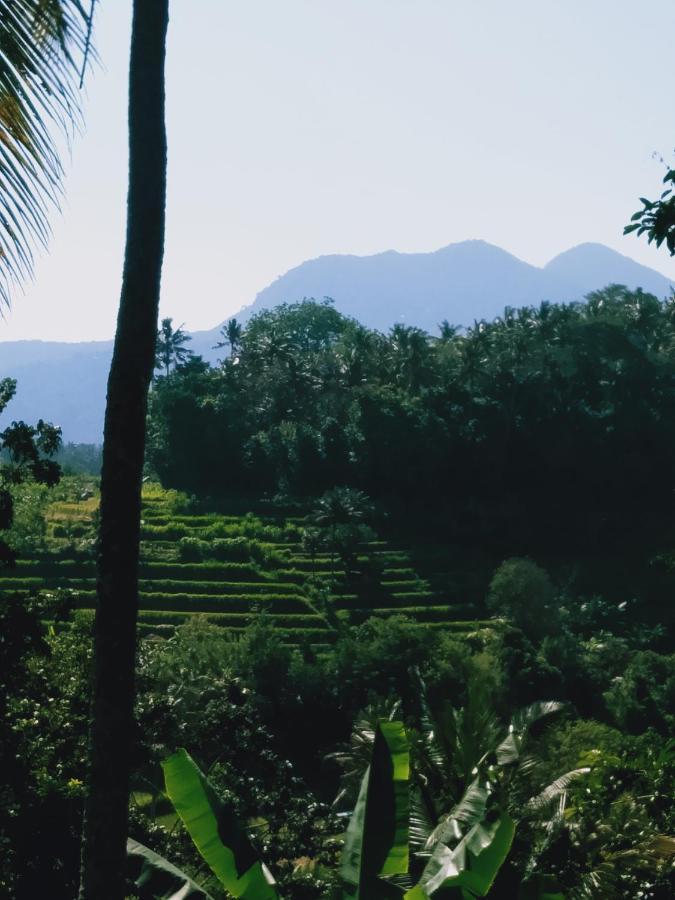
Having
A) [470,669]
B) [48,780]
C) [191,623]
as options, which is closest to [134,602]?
[48,780]

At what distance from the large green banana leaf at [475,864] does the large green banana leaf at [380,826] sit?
290 mm

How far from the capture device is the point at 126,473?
5.89 metres

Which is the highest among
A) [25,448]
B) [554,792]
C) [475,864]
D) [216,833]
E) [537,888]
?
[25,448]

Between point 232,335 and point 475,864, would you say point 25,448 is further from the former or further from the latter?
point 232,335

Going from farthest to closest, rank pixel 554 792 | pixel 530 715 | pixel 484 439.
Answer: pixel 484 439, pixel 530 715, pixel 554 792

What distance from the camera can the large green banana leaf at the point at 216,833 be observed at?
6.93 meters

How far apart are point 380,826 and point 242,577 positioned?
50879mm

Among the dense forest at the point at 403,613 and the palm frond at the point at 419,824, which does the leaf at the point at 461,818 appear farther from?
the palm frond at the point at 419,824

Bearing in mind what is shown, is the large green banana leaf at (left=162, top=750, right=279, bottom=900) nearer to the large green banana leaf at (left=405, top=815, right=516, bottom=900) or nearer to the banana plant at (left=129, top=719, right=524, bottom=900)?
the banana plant at (left=129, top=719, right=524, bottom=900)

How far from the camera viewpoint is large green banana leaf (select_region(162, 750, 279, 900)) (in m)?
6.93

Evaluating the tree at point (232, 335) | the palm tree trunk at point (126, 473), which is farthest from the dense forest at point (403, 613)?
the palm tree trunk at point (126, 473)

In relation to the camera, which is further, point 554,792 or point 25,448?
point 554,792

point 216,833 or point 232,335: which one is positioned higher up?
point 232,335

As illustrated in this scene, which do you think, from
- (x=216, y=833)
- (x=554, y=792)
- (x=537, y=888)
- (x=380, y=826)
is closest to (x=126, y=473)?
(x=216, y=833)
